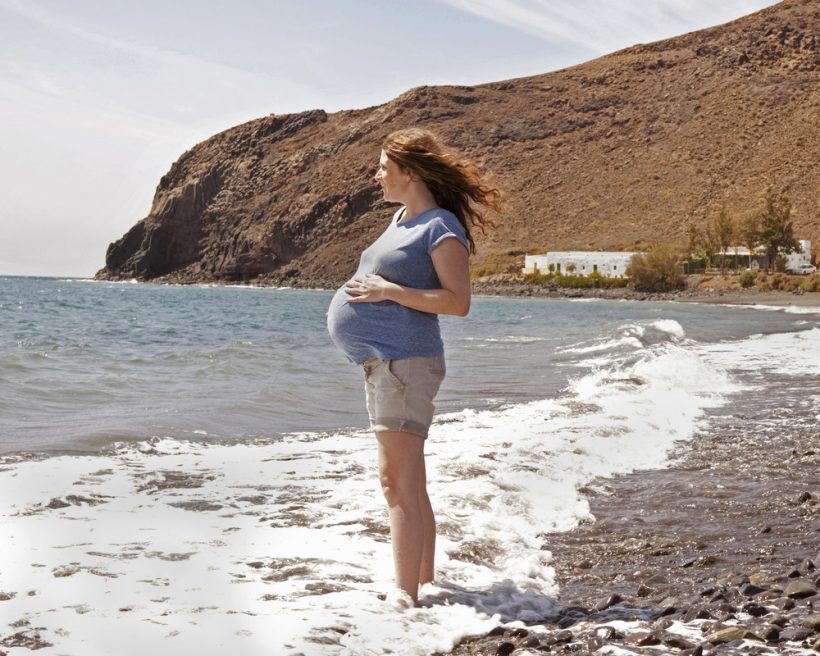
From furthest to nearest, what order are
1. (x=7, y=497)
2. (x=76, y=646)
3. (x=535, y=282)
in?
(x=535, y=282)
(x=7, y=497)
(x=76, y=646)

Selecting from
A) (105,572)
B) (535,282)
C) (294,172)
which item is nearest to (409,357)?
(105,572)

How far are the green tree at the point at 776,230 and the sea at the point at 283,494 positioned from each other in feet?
214

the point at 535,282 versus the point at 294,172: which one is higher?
the point at 294,172

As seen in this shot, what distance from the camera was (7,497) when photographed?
17.5 ft

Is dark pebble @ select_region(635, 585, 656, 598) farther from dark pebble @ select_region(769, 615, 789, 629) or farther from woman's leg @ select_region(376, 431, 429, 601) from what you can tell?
woman's leg @ select_region(376, 431, 429, 601)

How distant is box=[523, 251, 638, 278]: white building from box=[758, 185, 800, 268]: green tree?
36.5ft

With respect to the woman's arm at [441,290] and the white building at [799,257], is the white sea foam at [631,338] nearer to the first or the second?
the woman's arm at [441,290]

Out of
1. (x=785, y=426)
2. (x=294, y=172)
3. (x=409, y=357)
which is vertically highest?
(x=294, y=172)

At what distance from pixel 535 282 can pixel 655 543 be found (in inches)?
3310

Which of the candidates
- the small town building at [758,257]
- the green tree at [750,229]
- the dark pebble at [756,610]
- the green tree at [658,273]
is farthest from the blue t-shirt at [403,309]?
the small town building at [758,257]

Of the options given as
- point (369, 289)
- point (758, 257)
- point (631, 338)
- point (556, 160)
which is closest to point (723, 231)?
point (758, 257)

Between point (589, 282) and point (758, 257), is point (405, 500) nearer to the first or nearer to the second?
point (589, 282)

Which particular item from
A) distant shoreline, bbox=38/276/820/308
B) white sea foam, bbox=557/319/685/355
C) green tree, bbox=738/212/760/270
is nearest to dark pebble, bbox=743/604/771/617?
white sea foam, bbox=557/319/685/355

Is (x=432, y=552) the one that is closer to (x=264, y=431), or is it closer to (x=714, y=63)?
(x=264, y=431)
